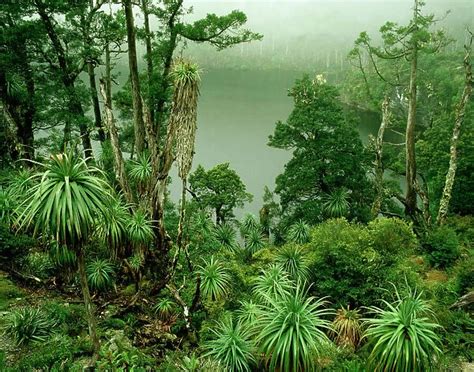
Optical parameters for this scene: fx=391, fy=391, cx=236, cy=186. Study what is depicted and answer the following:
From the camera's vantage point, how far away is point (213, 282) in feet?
23.0

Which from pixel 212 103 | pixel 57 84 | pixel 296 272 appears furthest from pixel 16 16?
pixel 212 103

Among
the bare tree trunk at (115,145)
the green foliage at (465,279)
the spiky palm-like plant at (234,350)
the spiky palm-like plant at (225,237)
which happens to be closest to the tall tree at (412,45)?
the green foliage at (465,279)

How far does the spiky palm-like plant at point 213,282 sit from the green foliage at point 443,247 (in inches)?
270

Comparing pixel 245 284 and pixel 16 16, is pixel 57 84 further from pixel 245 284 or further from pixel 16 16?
pixel 245 284

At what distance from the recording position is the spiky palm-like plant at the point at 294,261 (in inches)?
322

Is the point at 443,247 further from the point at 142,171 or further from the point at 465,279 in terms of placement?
the point at 142,171

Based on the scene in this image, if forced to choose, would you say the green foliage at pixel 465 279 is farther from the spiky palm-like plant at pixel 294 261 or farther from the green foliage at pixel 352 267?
the spiky palm-like plant at pixel 294 261

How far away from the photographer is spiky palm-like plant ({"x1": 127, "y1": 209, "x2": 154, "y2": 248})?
7.18 meters

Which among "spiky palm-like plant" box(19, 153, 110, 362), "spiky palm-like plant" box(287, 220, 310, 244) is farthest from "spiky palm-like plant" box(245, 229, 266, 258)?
"spiky palm-like plant" box(19, 153, 110, 362)

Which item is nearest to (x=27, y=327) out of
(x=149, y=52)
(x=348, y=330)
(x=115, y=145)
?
(x=115, y=145)

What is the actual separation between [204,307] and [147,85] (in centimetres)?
597

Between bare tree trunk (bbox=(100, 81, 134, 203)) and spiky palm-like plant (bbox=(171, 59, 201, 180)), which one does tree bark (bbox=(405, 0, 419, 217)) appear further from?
bare tree trunk (bbox=(100, 81, 134, 203))

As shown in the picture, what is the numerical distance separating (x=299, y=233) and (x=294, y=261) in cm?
452

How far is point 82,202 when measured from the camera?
13.5ft
